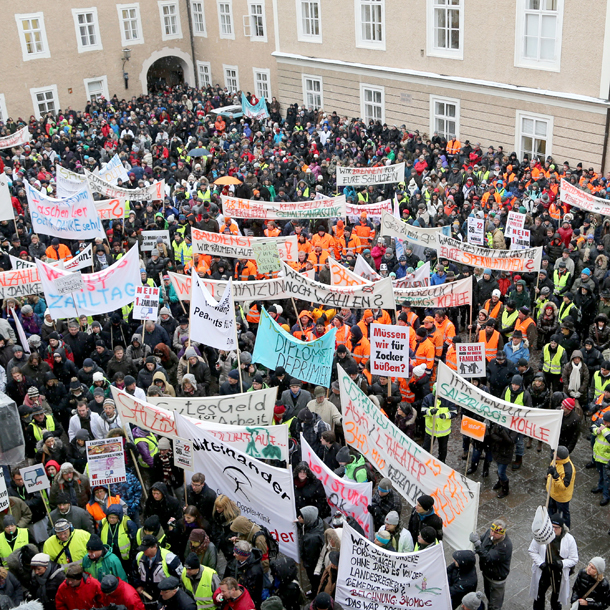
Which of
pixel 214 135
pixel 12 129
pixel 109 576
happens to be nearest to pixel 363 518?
pixel 109 576

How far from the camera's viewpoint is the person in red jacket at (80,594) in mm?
7180

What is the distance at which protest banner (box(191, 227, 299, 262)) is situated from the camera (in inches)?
567

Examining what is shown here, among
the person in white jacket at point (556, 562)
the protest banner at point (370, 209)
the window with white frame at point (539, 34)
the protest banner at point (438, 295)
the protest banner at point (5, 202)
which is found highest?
the window with white frame at point (539, 34)

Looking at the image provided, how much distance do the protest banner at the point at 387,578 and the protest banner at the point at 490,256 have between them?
7.44m

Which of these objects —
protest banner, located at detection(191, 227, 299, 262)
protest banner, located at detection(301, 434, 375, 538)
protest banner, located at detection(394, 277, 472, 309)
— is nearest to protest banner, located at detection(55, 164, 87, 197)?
protest banner, located at detection(191, 227, 299, 262)

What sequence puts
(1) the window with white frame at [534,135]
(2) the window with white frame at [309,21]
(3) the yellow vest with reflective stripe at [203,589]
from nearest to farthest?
(3) the yellow vest with reflective stripe at [203,589] → (1) the window with white frame at [534,135] → (2) the window with white frame at [309,21]

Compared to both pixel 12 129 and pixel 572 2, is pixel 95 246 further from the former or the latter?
pixel 12 129

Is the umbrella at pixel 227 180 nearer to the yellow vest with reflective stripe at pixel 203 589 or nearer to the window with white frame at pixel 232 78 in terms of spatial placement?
the yellow vest with reflective stripe at pixel 203 589

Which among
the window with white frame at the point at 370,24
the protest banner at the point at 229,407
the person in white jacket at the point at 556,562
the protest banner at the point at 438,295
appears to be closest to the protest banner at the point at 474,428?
the person in white jacket at the point at 556,562

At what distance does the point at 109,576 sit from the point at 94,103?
3301 cm

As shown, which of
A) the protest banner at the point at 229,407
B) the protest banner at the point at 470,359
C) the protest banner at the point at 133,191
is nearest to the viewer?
the protest banner at the point at 229,407

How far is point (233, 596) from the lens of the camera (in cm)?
682

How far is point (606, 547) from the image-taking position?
9.01m

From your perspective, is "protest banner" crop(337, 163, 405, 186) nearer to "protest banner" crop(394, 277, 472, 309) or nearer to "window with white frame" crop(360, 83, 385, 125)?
"protest banner" crop(394, 277, 472, 309)
